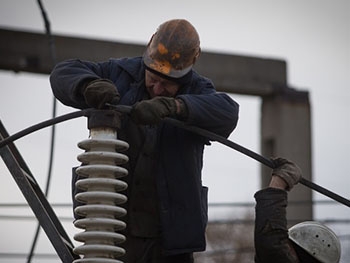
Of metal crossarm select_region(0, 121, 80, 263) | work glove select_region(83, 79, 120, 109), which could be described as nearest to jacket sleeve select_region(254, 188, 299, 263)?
metal crossarm select_region(0, 121, 80, 263)

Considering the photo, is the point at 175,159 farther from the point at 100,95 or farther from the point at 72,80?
the point at 100,95

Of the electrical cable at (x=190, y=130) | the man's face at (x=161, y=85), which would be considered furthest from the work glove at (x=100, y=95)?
the man's face at (x=161, y=85)

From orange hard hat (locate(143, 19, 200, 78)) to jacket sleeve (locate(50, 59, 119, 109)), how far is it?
1.20 ft

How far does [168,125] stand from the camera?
766cm

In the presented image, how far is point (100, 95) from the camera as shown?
22.2 feet

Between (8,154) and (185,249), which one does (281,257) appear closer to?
(185,249)

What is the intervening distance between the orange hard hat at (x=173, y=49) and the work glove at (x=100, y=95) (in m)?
0.65

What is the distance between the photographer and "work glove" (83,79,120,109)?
676 centimetres

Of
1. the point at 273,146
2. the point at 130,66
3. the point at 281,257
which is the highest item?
the point at 273,146

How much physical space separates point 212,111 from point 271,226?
2.45 feet

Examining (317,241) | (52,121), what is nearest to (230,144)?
(52,121)

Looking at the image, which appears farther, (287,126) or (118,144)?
(287,126)

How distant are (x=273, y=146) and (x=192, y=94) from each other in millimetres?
11318

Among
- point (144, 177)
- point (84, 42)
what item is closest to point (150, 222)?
point (144, 177)
